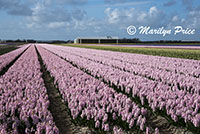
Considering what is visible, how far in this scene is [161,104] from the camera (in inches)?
201

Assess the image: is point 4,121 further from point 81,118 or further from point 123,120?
point 123,120

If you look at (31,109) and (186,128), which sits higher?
(31,109)

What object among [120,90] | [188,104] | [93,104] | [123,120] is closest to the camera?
[123,120]

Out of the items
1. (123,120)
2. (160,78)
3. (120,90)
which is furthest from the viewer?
(160,78)

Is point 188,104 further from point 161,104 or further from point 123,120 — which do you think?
point 123,120

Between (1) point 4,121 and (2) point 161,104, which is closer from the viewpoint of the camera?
(1) point 4,121

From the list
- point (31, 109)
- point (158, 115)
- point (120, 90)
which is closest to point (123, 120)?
point (158, 115)

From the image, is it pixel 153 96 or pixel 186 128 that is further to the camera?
pixel 153 96

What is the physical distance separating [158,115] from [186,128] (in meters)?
0.96

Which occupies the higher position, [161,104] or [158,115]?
[161,104]

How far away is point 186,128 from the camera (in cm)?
476

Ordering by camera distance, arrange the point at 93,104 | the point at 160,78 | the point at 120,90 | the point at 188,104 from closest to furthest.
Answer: the point at 188,104 < the point at 93,104 < the point at 120,90 < the point at 160,78

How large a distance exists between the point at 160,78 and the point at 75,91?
3.78 m

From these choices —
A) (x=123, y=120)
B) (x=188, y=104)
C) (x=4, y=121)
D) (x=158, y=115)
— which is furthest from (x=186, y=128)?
(x=4, y=121)
